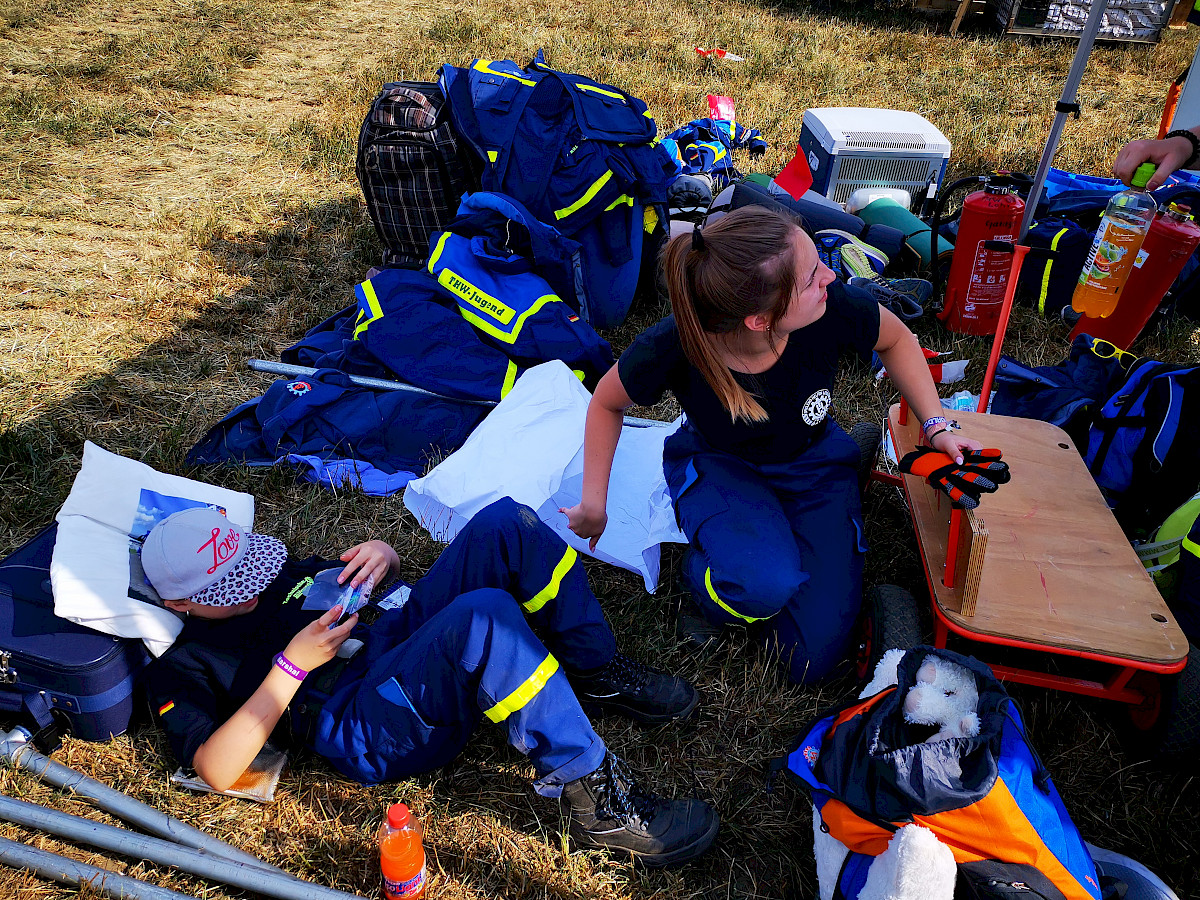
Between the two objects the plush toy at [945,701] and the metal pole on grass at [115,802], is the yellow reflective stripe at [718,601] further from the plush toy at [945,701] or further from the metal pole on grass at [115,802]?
the metal pole on grass at [115,802]

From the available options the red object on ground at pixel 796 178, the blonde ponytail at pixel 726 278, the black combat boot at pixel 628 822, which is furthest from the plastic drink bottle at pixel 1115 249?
the black combat boot at pixel 628 822

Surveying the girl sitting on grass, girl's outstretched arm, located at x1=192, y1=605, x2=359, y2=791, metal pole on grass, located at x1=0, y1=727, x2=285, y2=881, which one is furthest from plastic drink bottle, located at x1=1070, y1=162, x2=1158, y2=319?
metal pole on grass, located at x1=0, y1=727, x2=285, y2=881

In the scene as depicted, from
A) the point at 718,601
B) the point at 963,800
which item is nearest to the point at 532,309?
the point at 718,601

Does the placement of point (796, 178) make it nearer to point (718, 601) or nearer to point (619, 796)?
point (718, 601)

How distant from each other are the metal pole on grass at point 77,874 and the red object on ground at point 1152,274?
445 cm

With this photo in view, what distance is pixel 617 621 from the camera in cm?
272

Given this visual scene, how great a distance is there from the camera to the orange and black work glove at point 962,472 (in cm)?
209

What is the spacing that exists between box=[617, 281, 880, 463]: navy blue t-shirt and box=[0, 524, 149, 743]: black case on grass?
1612 millimetres

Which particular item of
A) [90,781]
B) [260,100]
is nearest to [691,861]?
[90,781]

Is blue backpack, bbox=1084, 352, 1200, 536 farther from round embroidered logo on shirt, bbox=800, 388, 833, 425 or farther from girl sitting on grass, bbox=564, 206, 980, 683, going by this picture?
round embroidered logo on shirt, bbox=800, 388, 833, 425

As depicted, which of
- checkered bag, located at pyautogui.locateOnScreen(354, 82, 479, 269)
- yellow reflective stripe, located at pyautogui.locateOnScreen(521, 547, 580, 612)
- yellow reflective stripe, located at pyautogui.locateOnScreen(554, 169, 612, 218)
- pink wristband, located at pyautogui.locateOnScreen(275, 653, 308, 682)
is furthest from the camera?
checkered bag, located at pyautogui.locateOnScreen(354, 82, 479, 269)

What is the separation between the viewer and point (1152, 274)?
145 inches

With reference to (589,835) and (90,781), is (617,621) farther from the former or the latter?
(90,781)

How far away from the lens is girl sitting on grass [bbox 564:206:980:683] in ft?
7.06
